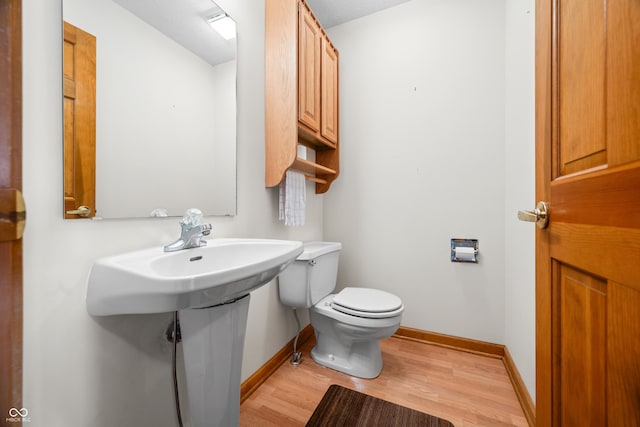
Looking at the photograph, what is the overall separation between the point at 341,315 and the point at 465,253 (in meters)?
0.95

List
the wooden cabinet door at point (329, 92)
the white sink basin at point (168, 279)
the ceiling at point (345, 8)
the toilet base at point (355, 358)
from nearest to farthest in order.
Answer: the white sink basin at point (168, 279)
the toilet base at point (355, 358)
the wooden cabinet door at point (329, 92)
the ceiling at point (345, 8)

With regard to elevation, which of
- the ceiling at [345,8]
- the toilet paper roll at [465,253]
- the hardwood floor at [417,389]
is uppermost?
the ceiling at [345,8]

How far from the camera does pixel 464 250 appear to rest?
67.4 inches

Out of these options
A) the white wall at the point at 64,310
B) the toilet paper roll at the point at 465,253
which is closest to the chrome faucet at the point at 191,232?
the white wall at the point at 64,310

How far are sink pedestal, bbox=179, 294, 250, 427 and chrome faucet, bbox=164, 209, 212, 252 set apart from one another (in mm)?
241

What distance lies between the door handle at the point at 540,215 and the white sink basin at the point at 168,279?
0.67m

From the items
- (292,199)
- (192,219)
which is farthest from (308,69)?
(192,219)

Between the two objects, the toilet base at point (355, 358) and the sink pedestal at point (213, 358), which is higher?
the sink pedestal at point (213, 358)

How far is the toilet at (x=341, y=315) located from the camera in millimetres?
1393

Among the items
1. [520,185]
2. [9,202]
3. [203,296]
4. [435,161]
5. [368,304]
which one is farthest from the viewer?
[435,161]

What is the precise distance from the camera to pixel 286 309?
167 cm

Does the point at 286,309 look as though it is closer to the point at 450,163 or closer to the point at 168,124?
the point at 168,124

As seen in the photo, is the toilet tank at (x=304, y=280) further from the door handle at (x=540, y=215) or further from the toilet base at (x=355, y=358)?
the door handle at (x=540, y=215)

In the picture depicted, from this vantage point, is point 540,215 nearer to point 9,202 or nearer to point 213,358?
point 213,358
